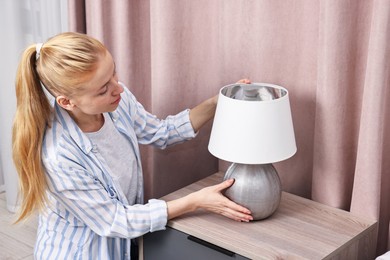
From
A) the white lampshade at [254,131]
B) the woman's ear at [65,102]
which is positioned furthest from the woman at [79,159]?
the white lampshade at [254,131]

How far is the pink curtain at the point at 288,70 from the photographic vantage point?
1582mm

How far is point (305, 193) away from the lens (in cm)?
187

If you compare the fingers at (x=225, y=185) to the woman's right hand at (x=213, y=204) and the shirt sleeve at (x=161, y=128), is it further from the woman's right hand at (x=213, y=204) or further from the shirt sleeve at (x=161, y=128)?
the shirt sleeve at (x=161, y=128)

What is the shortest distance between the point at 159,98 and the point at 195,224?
528 millimetres

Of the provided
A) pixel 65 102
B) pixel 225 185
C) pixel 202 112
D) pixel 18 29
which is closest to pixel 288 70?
pixel 202 112


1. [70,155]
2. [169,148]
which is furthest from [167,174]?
[70,155]

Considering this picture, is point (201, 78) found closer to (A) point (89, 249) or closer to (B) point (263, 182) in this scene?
(B) point (263, 182)

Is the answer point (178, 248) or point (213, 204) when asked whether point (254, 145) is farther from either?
point (178, 248)

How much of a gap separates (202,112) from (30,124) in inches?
20.3

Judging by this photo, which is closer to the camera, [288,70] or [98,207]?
[98,207]

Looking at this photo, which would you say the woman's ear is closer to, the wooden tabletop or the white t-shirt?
the white t-shirt

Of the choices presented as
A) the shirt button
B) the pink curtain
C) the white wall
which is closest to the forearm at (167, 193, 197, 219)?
the shirt button

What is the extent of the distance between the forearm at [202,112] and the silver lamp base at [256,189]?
0.86 feet

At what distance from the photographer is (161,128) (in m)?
1.90
